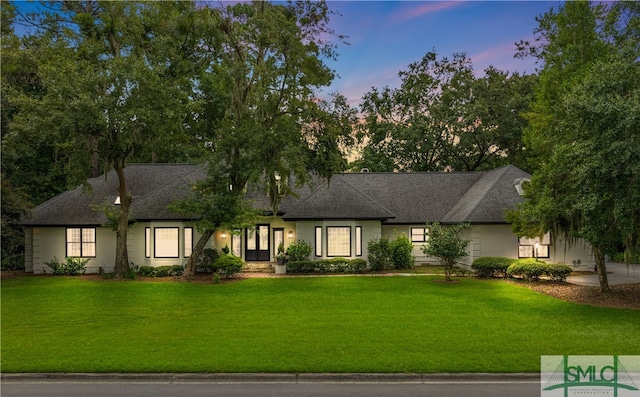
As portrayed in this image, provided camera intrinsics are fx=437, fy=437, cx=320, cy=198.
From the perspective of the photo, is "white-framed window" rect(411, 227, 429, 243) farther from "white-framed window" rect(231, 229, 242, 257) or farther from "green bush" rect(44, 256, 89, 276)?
"green bush" rect(44, 256, 89, 276)

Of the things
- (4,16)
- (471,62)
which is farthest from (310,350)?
(471,62)

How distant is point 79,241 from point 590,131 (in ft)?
84.9

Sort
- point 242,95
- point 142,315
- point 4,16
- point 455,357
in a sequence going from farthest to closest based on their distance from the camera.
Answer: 1. point 4,16
2. point 242,95
3. point 142,315
4. point 455,357

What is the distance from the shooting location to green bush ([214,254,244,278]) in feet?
74.1

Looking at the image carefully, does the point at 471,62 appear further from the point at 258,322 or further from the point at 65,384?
the point at 65,384

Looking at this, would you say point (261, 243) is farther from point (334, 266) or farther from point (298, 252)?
point (334, 266)

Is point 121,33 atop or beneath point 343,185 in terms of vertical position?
atop

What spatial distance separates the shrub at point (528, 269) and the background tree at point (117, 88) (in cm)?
1801

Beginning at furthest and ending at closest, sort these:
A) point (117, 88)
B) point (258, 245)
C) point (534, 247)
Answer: point (258, 245)
point (534, 247)
point (117, 88)

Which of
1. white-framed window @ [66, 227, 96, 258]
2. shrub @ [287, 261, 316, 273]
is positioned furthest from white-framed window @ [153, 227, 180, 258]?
shrub @ [287, 261, 316, 273]

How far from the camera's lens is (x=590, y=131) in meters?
15.1

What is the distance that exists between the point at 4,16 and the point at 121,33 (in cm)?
1187

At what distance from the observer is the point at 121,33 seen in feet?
76.9

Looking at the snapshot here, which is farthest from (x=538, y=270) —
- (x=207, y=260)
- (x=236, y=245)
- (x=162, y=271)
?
(x=162, y=271)
